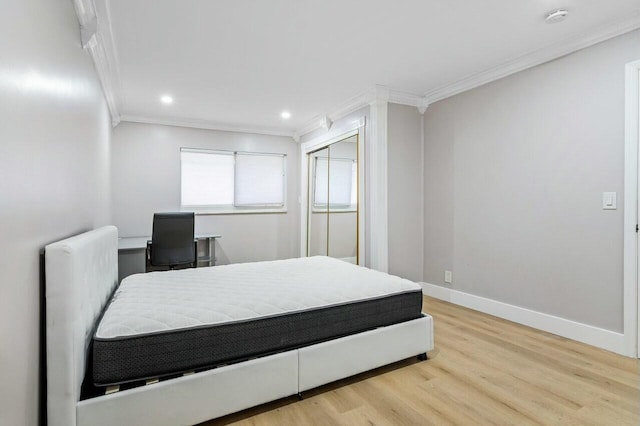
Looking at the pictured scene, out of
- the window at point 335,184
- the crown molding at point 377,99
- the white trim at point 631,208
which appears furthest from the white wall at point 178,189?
the white trim at point 631,208

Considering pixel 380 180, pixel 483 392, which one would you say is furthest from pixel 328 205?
pixel 483 392

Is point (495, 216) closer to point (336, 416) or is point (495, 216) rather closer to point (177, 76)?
point (336, 416)

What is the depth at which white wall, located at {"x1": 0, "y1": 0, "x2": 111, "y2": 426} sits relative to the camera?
1028 millimetres

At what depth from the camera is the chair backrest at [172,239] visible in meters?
3.75

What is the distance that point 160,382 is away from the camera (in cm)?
154

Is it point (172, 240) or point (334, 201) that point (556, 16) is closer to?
point (334, 201)

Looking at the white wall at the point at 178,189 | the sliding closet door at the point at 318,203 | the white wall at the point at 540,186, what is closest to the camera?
the white wall at the point at 540,186

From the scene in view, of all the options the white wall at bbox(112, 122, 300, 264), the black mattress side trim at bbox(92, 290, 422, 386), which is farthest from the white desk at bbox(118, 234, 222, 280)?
the black mattress side trim at bbox(92, 290, 422, 386)

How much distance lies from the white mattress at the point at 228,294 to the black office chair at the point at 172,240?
1046mm

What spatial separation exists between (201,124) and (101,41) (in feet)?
8.53

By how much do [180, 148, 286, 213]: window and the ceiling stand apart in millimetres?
1335

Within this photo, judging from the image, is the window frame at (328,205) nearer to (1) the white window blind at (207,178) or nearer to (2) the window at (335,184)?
(2) the window at (335,184)

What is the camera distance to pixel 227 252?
5.35 m

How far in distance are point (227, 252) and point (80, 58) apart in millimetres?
3597
